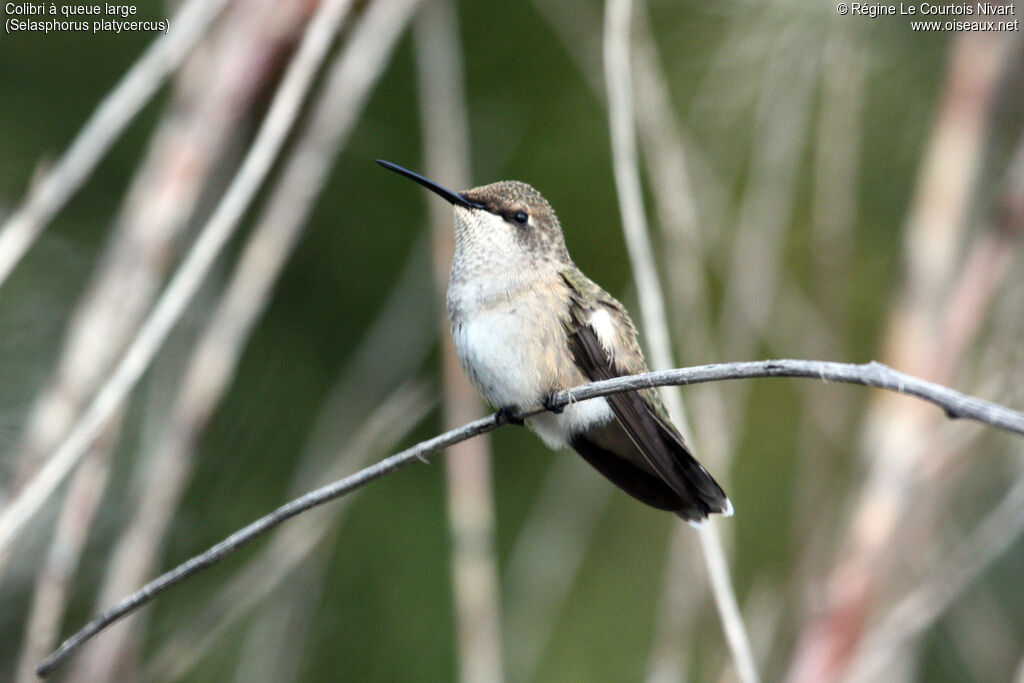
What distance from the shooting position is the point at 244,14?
7.49 ft

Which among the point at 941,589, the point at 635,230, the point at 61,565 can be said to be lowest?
the point at 941,589

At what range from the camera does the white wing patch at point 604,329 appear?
2189 millimetres

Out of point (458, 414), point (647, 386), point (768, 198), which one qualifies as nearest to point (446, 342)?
point (458, 414)

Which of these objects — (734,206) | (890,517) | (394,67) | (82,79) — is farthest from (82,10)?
(890,517)

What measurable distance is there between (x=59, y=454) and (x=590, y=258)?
207 centimetres

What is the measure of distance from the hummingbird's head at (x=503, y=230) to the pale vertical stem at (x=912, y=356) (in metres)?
0.86

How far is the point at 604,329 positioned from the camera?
2.22 meters

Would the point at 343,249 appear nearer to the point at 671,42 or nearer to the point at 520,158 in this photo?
the point at 520,158

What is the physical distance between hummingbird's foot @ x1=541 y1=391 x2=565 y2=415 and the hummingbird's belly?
14mm

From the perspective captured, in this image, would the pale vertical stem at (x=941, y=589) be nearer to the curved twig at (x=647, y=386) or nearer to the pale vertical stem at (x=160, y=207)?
the curved twig at (x=647, y=386)

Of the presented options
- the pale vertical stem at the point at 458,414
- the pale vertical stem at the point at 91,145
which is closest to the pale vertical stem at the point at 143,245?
the pale vertical stem at the point at 91,145

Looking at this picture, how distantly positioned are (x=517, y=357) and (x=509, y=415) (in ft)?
0.41

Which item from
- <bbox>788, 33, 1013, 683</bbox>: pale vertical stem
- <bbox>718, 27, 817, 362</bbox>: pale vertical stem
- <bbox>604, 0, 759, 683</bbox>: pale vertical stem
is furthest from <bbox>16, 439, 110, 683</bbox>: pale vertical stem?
<bbox>718, 27, 817, 362</bbox>: pale vertical stem

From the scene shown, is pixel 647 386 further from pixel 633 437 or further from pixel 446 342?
pixel 446 342
